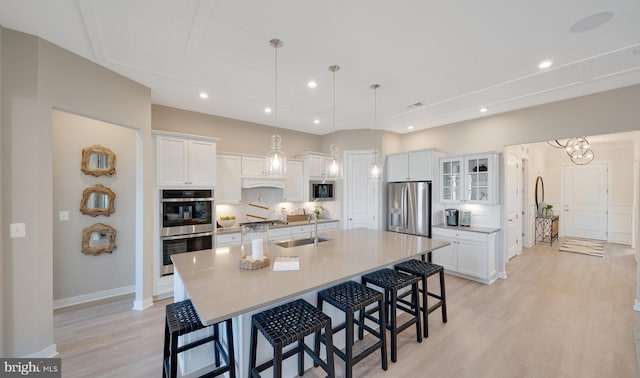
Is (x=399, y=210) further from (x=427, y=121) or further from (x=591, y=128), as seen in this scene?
(x=591, y=128)

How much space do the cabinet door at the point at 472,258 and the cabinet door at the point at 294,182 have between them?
311 cm

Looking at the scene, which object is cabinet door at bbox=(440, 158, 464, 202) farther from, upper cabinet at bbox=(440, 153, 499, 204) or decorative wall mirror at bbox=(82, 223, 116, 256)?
decorative wall mirror at bbox=(82, 223, 116, 256)

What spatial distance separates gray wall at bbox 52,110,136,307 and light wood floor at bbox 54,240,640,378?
1.09ft

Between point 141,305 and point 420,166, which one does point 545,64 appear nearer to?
point 420,166

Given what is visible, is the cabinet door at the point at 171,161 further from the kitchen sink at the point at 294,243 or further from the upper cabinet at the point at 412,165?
the upper cabinet at the point at 412,165

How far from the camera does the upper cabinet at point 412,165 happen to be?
4.72 meters

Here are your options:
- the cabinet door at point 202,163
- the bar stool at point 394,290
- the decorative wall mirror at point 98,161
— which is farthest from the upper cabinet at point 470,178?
the decorative wall mirror at point 98,161

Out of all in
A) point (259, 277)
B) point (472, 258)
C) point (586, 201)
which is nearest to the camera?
point (259, 277)

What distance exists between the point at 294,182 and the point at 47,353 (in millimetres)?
3829

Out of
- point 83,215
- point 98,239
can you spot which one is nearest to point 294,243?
point 98,239

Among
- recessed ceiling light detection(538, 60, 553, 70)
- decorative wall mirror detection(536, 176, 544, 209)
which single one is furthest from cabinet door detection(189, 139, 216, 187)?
decorative wall mirror detection(536, 176, 544, 209)

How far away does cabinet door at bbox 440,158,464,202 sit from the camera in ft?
15.0

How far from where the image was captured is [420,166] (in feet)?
15.9

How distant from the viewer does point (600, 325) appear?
275cm
